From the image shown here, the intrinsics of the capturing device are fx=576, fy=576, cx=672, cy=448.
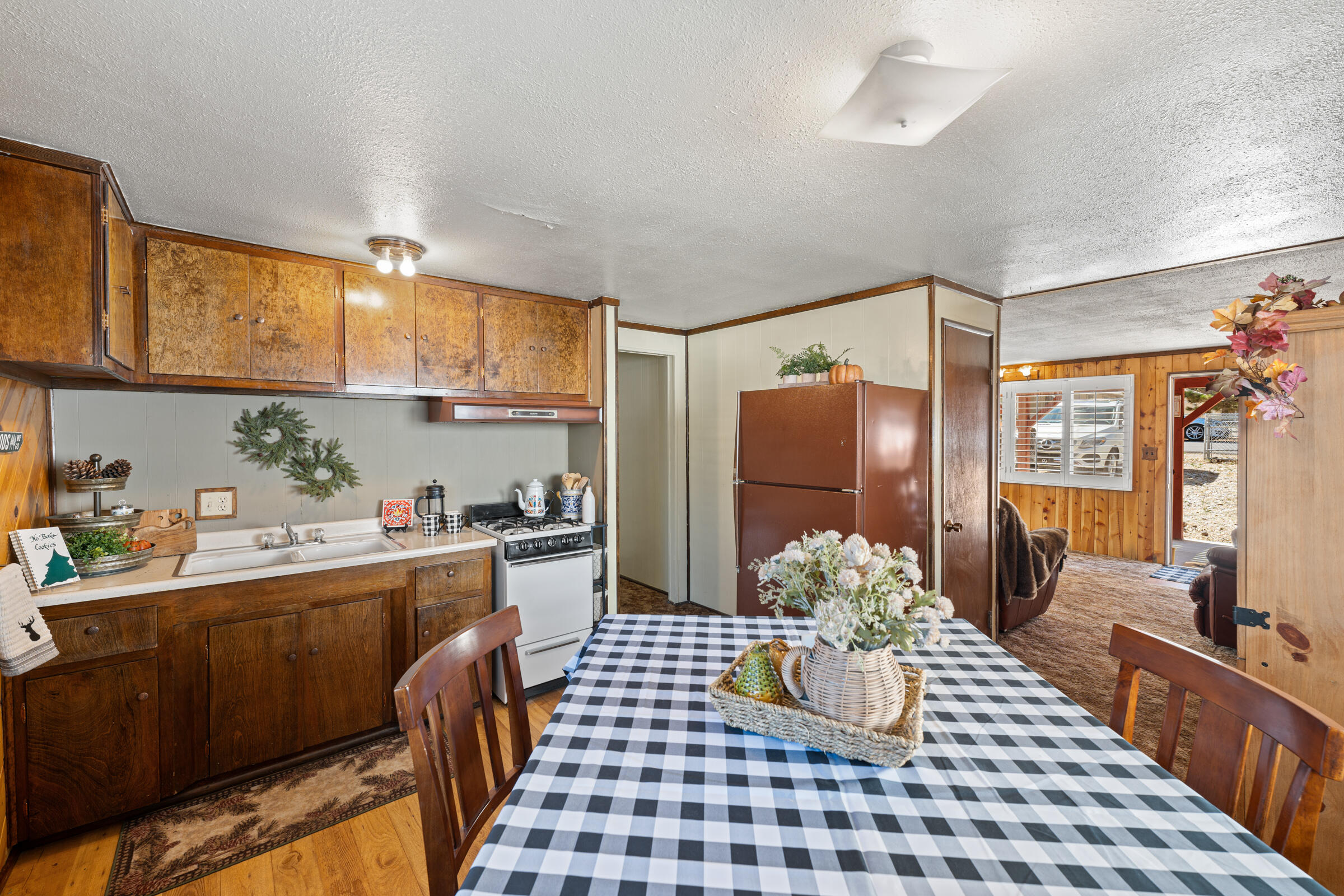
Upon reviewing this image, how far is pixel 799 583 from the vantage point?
1.19 m

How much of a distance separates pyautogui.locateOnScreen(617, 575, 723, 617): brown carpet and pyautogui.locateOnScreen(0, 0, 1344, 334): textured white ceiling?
9.05ft

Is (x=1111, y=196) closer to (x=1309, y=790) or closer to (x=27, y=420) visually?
(x=1309, y=790)

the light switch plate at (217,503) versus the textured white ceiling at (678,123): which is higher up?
the textured white ceiling at (678,123)

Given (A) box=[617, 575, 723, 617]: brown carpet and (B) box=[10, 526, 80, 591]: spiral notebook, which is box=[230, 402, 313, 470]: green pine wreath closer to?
(B) box=[10, 526, 80, 591]: spiral notebook

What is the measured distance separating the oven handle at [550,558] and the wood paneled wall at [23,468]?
5.66ft

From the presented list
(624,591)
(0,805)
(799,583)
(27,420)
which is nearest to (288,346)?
(27,420)

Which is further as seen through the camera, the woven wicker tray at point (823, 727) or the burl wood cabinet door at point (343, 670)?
the burl wood cabinet door at point (343, 670)

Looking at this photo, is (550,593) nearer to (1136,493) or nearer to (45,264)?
(45,264)

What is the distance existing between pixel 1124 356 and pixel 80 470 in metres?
Result: 8.32

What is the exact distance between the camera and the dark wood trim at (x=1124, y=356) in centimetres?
580

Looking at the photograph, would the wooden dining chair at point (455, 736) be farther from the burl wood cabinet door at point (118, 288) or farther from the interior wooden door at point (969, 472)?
the interior wooden door at point (969, 472)

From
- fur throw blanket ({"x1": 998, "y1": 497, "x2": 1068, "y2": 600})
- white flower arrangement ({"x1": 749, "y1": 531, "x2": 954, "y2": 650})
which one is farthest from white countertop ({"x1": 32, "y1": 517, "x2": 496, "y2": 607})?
fur throw blanket ({"x1": 998, "y1": 497, "x2": 1068, "y2": 600})

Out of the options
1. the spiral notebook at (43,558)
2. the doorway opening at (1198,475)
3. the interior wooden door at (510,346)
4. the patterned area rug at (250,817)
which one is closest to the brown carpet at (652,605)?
the interior wooden door at (510,346)

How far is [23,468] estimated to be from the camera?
2.06 metres
